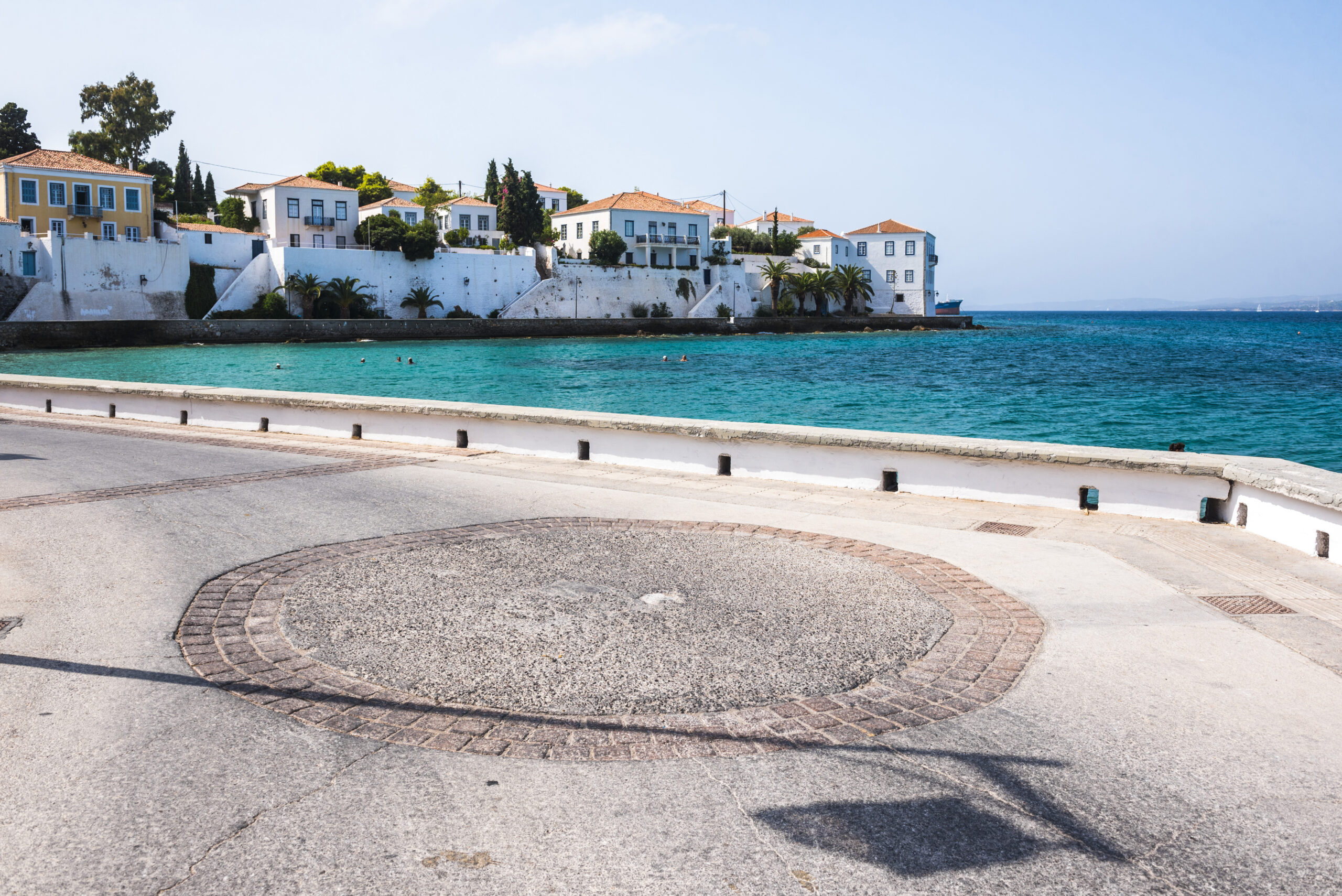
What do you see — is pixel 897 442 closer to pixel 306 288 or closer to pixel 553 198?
pixel 306 288

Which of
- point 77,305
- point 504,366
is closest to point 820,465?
point 504,366

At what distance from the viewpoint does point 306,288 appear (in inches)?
2997

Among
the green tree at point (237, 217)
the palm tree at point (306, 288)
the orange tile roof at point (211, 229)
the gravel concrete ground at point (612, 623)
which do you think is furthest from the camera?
the green tree at point (237, 217)

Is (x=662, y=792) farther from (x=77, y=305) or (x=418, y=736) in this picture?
(x=77, y=305)

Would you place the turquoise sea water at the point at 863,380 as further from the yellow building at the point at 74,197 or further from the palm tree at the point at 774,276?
the palm tree at the point at 774,276

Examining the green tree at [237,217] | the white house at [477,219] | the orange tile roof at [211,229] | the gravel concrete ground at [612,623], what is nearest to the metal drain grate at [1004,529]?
the gravel concrete ground at [612,623]

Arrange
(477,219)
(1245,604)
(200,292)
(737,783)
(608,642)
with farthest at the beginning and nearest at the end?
(477,219) < (200,292) < (1245,604) < (608,642) < (737,783)

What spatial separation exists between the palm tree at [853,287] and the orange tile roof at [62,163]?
221 ft

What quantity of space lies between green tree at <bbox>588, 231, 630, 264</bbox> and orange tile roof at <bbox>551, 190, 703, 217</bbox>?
5371 mm

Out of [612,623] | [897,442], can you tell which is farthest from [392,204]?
[612,623]

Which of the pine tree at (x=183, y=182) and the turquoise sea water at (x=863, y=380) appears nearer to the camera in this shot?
the turquoise sea water at (x=863, y=380)

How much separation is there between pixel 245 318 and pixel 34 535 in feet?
232

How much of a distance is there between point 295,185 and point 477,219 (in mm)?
21276

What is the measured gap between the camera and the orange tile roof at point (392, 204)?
3772 inches
